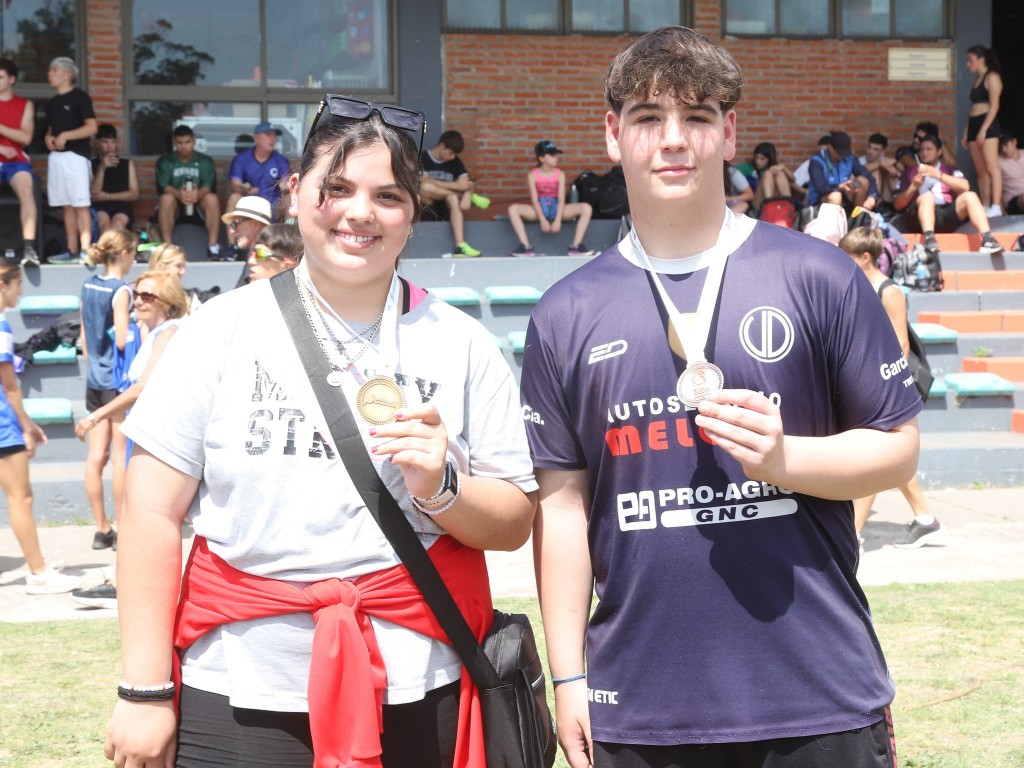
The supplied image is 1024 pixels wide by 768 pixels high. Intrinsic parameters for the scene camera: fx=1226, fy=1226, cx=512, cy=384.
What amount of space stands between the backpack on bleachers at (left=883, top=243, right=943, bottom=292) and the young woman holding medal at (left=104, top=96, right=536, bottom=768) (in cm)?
1191

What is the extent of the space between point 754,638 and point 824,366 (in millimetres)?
533

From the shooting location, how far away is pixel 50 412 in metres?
10.1

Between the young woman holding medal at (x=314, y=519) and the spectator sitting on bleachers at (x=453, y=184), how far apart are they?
38.3 feet

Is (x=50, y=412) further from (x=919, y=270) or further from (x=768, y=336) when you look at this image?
(x=919, y=270)

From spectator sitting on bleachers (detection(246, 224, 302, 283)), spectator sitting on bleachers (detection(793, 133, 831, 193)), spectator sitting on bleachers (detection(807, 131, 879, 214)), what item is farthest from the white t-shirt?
spectator sitting on bleachers (detection(793, 133, 831, 193))

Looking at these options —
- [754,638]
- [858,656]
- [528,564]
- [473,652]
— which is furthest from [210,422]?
[528,564]

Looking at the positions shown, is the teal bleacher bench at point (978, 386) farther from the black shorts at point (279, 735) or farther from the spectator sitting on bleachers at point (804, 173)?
the black shorts at point (279, 735)

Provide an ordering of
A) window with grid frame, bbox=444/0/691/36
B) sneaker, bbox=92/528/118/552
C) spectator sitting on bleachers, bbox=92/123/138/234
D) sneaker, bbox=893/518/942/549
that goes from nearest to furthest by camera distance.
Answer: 1. sneaker, bbox=893/518/942/549
2. sneaker, bbox=92/528/118/552
3. spectator sitting on bleachers, bbox=92/123/138/234
4. window with grid frame, bbox=444/0/691/36

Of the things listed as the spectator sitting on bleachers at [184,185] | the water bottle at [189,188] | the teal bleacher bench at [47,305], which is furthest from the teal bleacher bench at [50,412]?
the water bottle at [189,188]

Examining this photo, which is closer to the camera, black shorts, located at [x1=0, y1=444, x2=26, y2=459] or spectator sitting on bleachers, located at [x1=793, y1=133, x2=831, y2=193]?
black shorts, located at [x1=0, y1=444, x2=26, y2=459]

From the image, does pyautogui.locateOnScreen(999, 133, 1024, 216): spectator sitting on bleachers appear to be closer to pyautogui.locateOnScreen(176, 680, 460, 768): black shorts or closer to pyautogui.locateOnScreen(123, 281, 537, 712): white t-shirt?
pyautogui.locateOnScreen(123, 281, 537, 712): white t-shirt

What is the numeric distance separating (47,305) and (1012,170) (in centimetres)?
1195

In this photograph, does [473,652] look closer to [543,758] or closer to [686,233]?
[543,758]

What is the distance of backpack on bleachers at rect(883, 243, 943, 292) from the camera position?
13484mm
